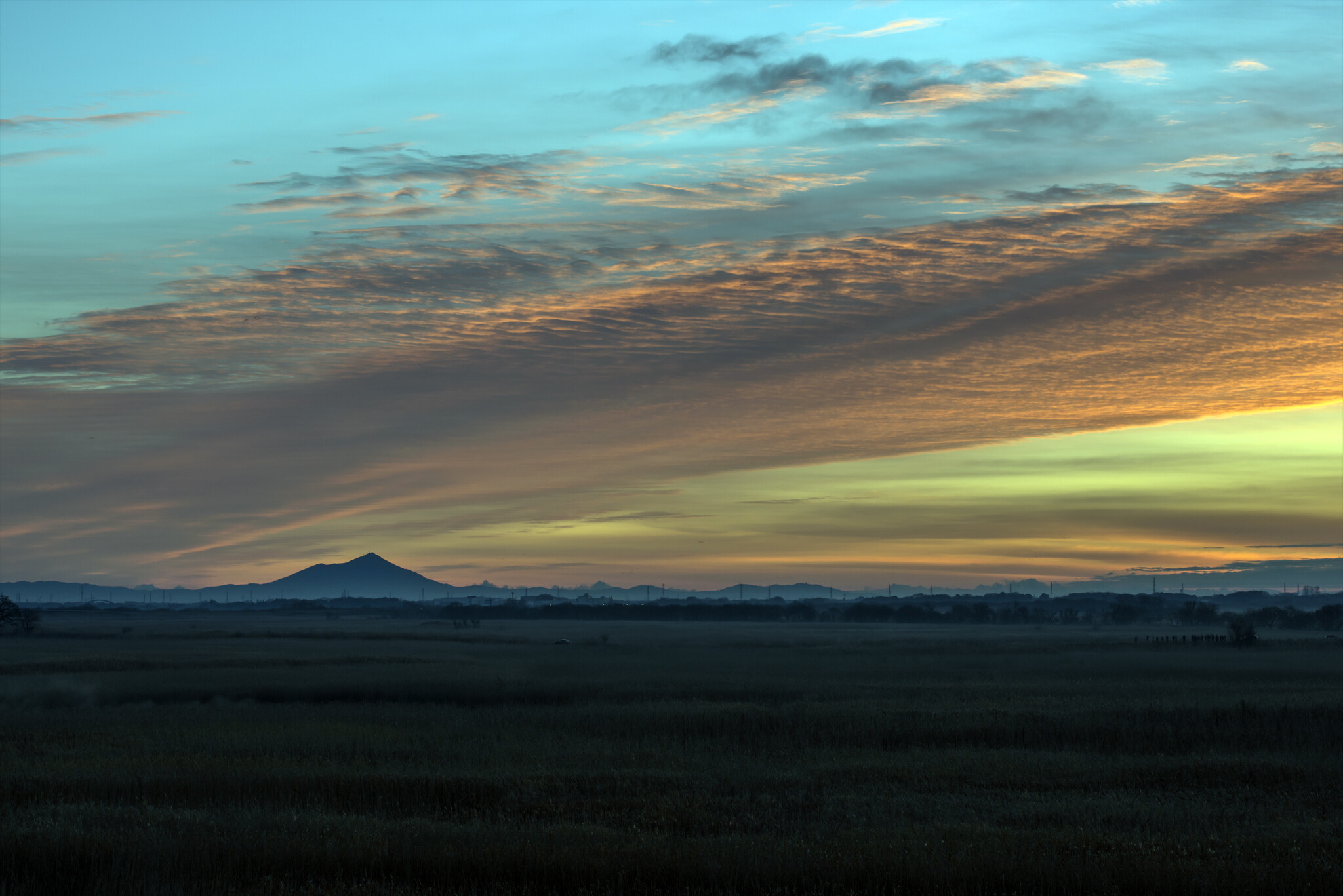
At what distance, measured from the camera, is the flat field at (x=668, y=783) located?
51.9 ft

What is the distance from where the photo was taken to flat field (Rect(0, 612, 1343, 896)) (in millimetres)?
15820

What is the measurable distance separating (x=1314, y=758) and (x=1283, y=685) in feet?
85.3

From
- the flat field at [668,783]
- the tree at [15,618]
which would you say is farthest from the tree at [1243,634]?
the tree at [15,618]

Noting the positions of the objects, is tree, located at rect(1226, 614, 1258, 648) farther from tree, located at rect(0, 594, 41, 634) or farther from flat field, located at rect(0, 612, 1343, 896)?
tree, located at rect(0, 594, 41, 634)

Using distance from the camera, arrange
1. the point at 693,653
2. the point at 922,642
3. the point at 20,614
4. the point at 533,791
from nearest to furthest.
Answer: the point at 533,791, the point at 693,653, the point at 922,642, the point at 20,614

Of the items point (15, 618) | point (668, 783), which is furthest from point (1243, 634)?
point (15, 618)

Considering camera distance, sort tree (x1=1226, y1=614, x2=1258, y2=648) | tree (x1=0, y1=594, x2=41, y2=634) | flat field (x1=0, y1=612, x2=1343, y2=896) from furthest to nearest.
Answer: tree (x1=0, y1=594, x2=41, y2=634), tree (x1=1226, y1=614, x2=1258, y2=648), flat field (x1=0, y1=612, x2=1343, y2=896)

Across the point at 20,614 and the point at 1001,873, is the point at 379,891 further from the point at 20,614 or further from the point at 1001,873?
the point at 20,614

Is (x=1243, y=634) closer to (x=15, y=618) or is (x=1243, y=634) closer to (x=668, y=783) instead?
(x=668, y=783)

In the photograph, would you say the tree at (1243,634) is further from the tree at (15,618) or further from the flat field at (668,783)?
the tree at (15,618)

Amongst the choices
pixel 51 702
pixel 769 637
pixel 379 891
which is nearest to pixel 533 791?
pixel 379 891

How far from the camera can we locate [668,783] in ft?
79.6

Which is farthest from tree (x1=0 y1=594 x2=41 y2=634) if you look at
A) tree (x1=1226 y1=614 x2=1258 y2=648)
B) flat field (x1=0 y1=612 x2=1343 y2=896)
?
tree (x1=1226 y1=614 x2=1258 y2=648)

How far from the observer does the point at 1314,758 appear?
27.8 m
